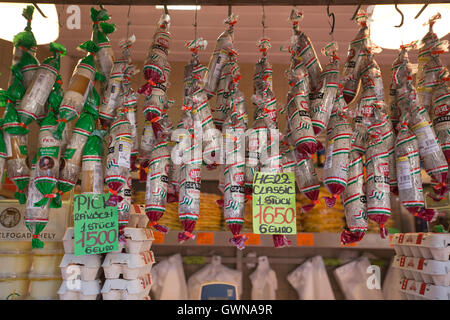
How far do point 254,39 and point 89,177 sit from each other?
1981mm

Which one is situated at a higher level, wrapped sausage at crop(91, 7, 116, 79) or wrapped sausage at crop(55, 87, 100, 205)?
wrapped sausage at crop(91, 7, 116, 79)

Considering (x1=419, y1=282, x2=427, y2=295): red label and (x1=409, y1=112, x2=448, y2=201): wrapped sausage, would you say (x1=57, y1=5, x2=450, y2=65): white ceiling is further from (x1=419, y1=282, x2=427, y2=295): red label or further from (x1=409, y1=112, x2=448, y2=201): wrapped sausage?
(x1=419, y1=282, x2=427, y2=295): red label

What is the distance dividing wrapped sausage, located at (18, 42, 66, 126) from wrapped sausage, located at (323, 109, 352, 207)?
1193 mm

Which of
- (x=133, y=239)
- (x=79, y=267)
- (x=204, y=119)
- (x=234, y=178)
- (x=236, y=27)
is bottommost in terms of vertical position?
(x=79, y=267)

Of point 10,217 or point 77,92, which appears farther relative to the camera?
point 10,217

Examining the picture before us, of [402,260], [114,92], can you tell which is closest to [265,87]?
[114,92]

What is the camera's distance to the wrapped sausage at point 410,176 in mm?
1402

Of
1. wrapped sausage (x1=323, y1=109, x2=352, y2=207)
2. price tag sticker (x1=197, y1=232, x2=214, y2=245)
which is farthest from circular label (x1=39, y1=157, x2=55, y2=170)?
price tag sticker (x1=197, y1=232, x2=214, y2=245)

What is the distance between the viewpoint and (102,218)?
1411 mm

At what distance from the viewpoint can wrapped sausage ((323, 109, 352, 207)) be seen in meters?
1.36

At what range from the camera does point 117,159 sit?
1.40m

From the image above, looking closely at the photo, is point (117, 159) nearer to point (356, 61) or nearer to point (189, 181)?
point (189, 181)

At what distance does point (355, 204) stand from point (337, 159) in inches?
7.8
